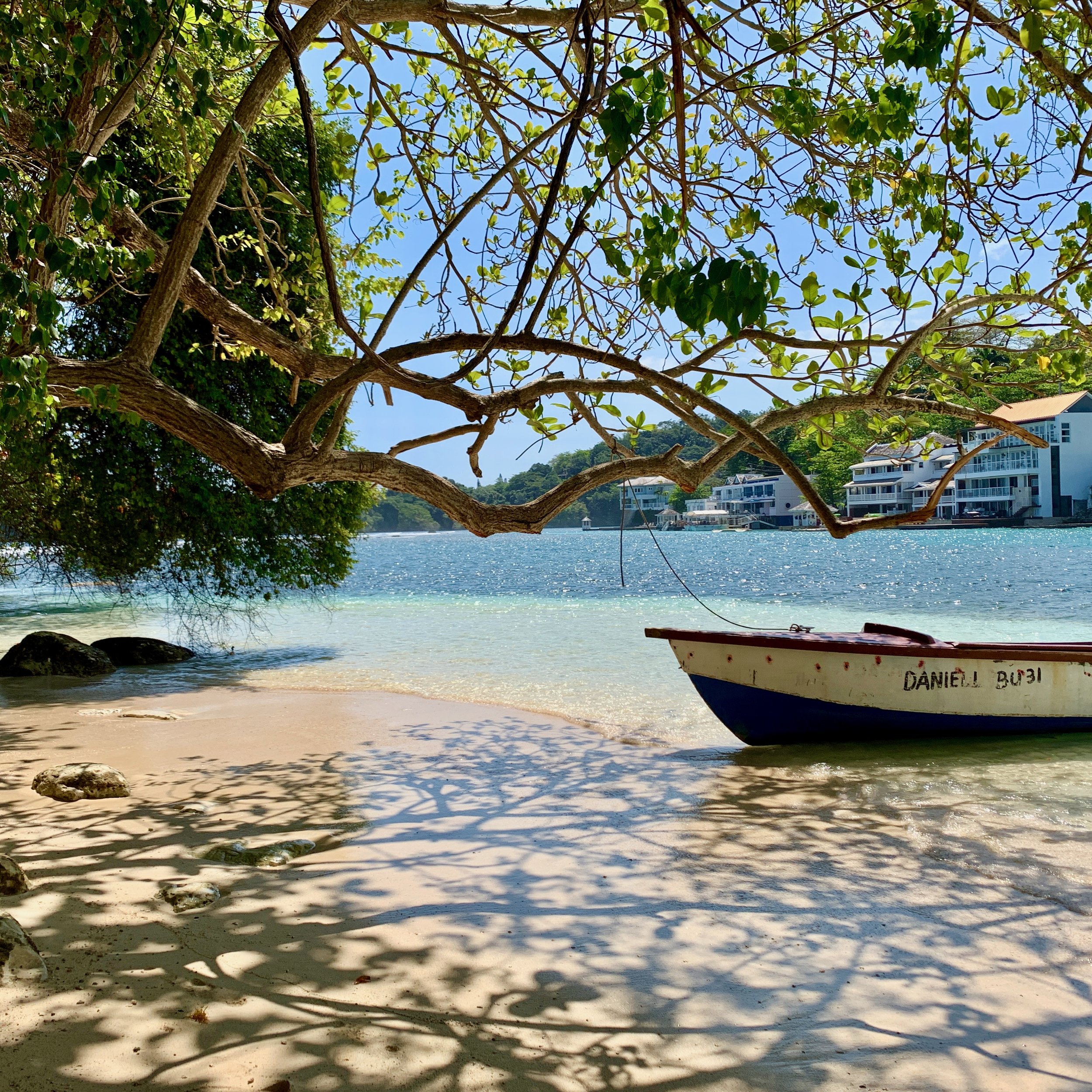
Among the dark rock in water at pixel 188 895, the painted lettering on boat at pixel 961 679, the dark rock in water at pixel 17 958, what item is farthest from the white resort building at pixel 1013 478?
the dark rock in water at pixel 17 958

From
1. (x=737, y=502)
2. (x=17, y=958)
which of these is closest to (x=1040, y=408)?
(x=737, y=502)

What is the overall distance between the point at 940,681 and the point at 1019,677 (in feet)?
2.81

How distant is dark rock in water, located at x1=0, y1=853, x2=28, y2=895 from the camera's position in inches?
153

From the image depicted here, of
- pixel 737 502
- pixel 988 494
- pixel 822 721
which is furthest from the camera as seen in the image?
pixel 737 502

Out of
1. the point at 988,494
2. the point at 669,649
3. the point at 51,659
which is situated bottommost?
the point at 669,649

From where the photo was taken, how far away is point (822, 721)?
27.8 feet

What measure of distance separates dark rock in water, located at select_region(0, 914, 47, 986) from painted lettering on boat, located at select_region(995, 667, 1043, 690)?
8.17 m

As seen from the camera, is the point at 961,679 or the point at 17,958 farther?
the point at 961,679

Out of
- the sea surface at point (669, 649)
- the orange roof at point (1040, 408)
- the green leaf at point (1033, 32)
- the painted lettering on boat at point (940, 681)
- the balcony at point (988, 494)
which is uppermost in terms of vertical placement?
the orange roof at point (1040, 408)

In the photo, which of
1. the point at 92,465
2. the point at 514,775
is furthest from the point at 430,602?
the point at 514,775

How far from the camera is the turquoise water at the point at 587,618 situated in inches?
511

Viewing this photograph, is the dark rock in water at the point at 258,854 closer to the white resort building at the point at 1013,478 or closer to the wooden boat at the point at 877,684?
the wooden boat at the point at 877,684

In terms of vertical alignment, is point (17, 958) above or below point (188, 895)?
above

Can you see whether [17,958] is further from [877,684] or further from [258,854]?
[877,684]
